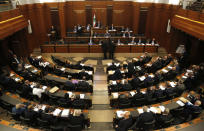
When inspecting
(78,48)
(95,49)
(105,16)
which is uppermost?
(105,16)

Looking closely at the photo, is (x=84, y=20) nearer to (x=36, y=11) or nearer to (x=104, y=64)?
(x=36, y=11)

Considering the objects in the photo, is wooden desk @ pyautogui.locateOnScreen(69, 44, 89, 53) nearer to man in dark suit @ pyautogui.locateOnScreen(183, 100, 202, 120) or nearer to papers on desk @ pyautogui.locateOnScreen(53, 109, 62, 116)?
papers on desk @ pyautogui.locateOnScreen(53, 109, 62, 116)

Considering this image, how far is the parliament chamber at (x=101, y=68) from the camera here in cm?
721

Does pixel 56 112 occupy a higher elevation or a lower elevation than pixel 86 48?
lower

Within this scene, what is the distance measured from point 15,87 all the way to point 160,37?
49.4ft

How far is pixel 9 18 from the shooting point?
460 inches

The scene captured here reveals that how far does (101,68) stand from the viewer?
13641 mm

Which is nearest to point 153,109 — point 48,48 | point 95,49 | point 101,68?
point 101,68

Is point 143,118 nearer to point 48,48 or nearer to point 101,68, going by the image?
point 101,68

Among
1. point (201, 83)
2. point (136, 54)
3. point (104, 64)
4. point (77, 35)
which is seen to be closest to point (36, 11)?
point (77, 35)

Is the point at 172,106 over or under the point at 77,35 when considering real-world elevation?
under

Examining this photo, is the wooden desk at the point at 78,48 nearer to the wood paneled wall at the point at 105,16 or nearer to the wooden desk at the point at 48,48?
the wooden desk at the point at 48,48

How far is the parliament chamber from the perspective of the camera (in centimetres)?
721

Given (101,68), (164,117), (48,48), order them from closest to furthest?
(164,117) → (101,68) → (48,48)
